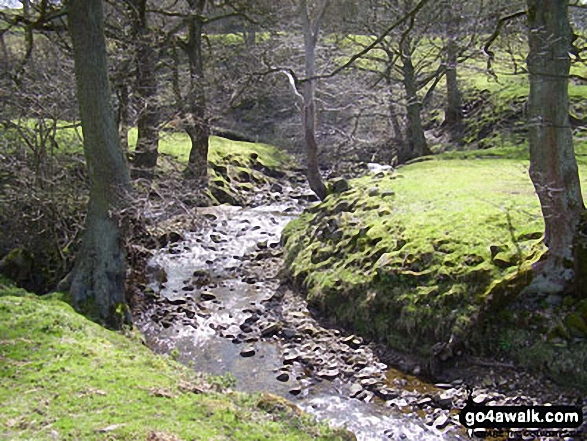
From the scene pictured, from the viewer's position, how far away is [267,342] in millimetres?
10164

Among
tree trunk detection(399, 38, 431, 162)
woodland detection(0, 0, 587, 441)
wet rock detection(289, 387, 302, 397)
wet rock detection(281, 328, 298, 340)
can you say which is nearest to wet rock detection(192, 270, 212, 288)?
woodland detection(0, 0, 587, 441)

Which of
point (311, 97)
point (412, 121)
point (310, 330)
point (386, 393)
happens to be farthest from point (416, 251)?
point (412, 121)

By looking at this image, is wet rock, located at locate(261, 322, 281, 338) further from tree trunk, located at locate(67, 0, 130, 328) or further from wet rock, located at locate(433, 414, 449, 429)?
wet rock, located at locate(433, 414, 449, 429)

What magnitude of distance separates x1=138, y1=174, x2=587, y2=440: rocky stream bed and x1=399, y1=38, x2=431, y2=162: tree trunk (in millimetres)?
8852

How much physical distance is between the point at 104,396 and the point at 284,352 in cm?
476

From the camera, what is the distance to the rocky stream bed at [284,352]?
7.56m

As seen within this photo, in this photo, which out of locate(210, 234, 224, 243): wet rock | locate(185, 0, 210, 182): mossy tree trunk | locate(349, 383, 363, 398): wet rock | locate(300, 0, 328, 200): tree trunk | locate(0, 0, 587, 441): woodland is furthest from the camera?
locate(185, 0, 210, 182): mossy tree trunk

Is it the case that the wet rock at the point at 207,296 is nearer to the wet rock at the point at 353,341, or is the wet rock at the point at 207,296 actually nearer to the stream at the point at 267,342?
the stream at the point at 267,342

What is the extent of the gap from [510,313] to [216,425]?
527 centimetres

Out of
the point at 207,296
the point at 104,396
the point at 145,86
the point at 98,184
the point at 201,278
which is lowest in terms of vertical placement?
the point at 207,296

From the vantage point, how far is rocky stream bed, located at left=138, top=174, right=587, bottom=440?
756cm

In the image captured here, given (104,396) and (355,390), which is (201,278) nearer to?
(355,390)

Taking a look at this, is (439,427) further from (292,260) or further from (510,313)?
(292,260)

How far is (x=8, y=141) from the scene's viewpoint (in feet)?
38.1
